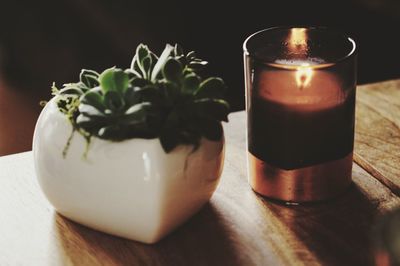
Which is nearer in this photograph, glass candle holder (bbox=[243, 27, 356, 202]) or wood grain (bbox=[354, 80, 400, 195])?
glass candle holder (bbox=[243, 27, 356, 202])

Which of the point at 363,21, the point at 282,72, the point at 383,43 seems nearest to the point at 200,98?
the point at 282,72

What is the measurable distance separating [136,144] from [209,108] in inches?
3.8

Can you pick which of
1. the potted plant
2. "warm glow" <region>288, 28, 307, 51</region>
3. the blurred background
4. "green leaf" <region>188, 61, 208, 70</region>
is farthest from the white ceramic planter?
the blurred background

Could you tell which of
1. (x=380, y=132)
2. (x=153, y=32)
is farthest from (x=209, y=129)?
(x=153, y=32)

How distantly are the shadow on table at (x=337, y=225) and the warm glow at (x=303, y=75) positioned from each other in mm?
179

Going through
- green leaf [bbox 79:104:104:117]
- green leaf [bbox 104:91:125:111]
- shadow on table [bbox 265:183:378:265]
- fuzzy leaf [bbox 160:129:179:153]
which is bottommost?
shadow on table [bbox 265:183:378:265]

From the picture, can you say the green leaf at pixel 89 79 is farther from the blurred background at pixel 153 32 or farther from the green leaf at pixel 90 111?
the blurred background at pixel 153 32

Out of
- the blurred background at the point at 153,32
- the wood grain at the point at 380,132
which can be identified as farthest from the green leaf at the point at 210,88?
the blurred background at the point at 153,32

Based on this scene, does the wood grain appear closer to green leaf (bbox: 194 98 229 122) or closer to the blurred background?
green leaf (bbox: 194 98 229 122)

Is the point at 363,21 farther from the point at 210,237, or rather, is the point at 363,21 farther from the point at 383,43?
the point at 210,237

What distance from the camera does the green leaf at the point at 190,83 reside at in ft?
2.55

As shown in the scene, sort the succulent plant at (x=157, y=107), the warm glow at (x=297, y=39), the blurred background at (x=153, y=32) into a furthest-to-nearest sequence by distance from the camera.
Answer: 1. the blurred background at (x=153, y=32)
2. the warm glow at (x=297, y=39)
3. the succulent plant at (x=157, y=107)

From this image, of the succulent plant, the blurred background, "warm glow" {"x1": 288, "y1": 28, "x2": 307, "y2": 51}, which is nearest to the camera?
the succulent plant

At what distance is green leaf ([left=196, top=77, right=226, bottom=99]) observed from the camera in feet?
2.55
